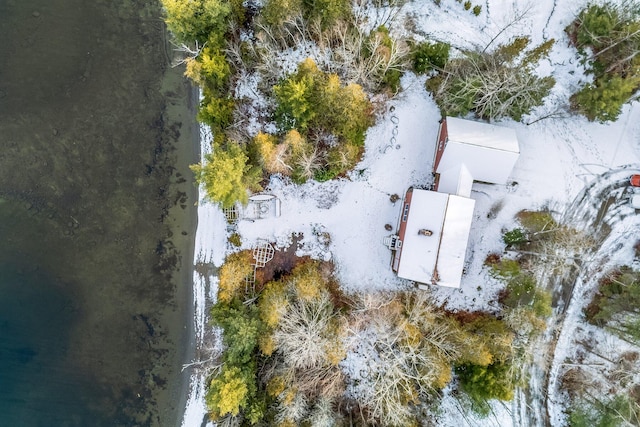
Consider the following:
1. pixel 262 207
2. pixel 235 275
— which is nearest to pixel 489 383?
pixel 235 275

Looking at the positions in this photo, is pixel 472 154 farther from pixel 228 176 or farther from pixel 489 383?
pixel 228 176

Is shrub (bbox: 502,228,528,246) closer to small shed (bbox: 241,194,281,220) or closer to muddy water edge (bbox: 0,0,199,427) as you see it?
small shed (bbox: 241,194,281,220)

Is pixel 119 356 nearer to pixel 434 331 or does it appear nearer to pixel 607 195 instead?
pixel 434 331

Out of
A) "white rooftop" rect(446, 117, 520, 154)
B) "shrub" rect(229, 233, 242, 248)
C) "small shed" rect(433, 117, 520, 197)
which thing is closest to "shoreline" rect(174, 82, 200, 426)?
"shrub" rect(229, 233, 242, 248)

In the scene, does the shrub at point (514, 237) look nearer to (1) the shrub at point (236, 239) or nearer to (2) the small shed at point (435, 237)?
(2) the small shed at point (435, 237)

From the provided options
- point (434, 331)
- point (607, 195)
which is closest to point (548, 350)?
point (434, 331)

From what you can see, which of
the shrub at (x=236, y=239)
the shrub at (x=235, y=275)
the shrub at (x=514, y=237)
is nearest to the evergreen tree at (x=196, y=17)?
the shrub at (x=236, y=239)
